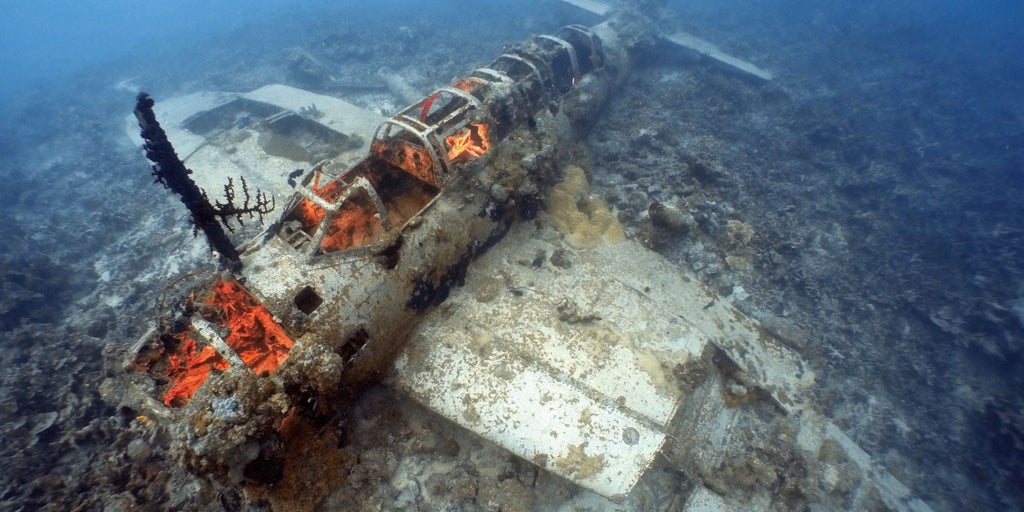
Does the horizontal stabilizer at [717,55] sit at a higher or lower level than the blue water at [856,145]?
higher

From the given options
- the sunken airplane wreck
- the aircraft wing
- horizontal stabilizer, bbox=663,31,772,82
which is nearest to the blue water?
horizontal stabilizer, bbox=663,31,772,82

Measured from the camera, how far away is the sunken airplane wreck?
4508mm

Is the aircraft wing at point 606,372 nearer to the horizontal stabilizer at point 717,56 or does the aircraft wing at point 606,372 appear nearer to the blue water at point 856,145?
the blue water at point 856,145

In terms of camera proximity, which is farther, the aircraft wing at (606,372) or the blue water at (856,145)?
the blue water at (856,145)

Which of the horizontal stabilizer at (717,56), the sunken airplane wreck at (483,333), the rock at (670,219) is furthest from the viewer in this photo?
the horizontal stabilizer at (717,56)

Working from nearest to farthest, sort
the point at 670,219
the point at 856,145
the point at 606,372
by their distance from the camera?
1. the point at 606,372
2. the point at 670,219
3. the point at 856,145

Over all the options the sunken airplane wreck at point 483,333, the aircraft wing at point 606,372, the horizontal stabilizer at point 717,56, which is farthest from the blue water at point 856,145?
the sunken airplane wreck at point 483,333

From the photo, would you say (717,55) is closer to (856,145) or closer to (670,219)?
(856,145)

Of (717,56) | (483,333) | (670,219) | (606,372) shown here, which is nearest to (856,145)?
(717,56)

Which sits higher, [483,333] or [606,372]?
[483,333]

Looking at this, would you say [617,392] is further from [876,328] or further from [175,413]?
[876,328]

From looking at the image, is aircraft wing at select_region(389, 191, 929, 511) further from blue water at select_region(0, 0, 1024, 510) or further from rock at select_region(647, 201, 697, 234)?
blue water at select_region(0, 0, 1024, 510)

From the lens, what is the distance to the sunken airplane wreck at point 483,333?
451 cm

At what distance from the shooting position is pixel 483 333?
6.28m
